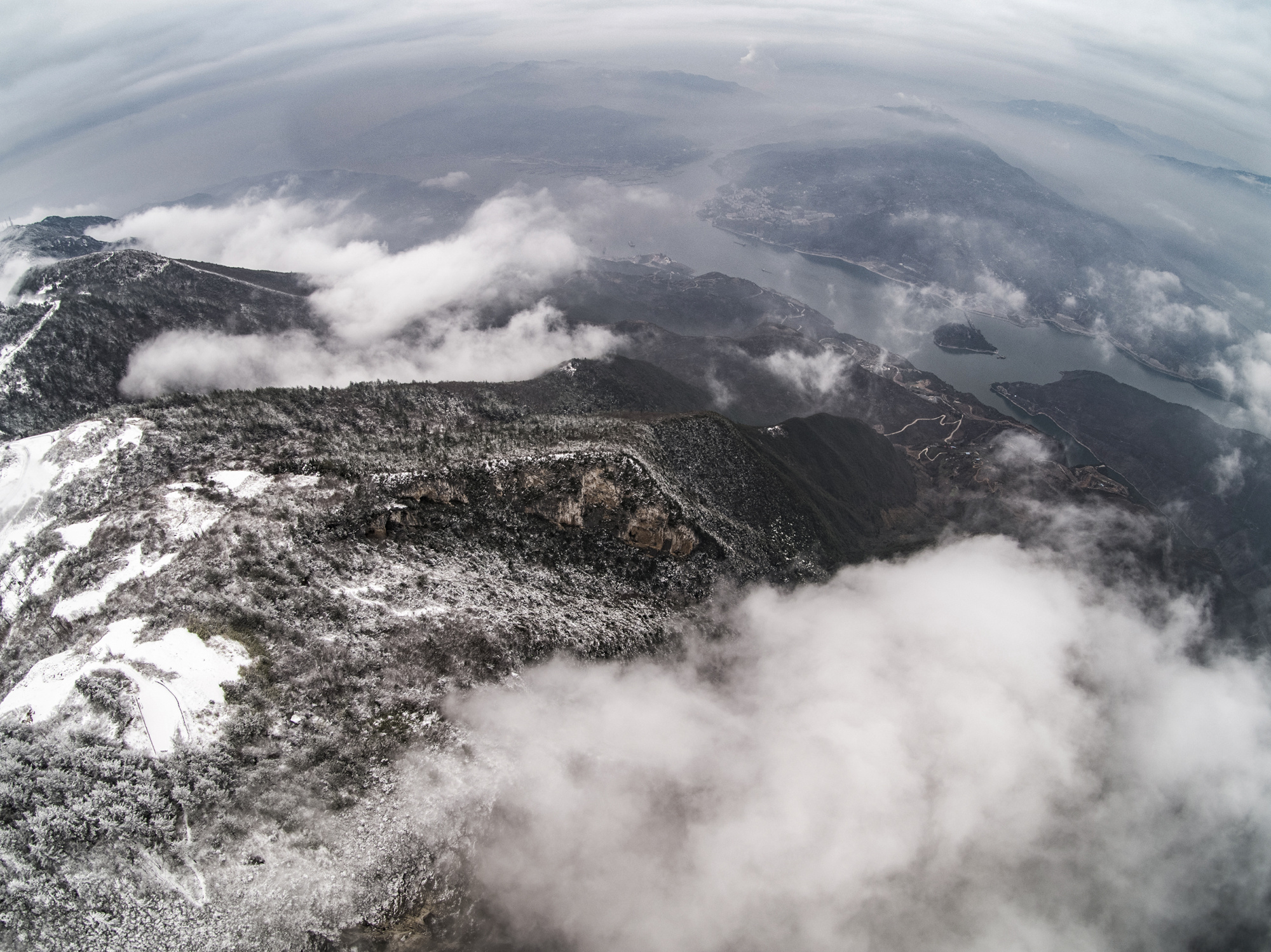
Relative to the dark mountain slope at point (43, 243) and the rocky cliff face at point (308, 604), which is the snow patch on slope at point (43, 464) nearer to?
the rocky cliff face at point (308, 604)

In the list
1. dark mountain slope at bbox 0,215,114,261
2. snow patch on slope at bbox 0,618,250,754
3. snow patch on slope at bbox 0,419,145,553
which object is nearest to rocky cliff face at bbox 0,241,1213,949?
snow patch on slope at bbox 0,618,250,754

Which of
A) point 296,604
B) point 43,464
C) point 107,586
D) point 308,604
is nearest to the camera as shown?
point 107,586

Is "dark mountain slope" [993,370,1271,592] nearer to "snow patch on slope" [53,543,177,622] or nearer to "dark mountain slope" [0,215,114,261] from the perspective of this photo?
"snow patch on slope" [53,543,177,622]

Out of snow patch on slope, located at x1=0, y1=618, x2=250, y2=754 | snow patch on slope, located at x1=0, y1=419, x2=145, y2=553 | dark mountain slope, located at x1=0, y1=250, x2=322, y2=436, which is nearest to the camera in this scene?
snow patch on slope, located at x1=0, y1=618, x2=250, y2=754

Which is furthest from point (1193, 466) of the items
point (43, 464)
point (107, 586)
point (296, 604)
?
point (43, 464)

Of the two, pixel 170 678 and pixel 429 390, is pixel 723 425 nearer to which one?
pixel 429 390

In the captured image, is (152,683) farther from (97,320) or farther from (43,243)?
(43,243)

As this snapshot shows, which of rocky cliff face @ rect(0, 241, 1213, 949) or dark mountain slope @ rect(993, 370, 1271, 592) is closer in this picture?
rocky cliff face @ rect(0, 241, 1213, 949)

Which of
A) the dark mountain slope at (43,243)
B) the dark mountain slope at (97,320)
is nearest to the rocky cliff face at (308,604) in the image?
the dark mountain slope at (97,320)

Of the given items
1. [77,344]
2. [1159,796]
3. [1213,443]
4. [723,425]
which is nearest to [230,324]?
[77,344]

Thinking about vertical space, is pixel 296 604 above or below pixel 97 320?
below

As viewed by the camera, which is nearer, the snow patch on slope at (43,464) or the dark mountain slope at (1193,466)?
the snow patch on slope at (43,464)
